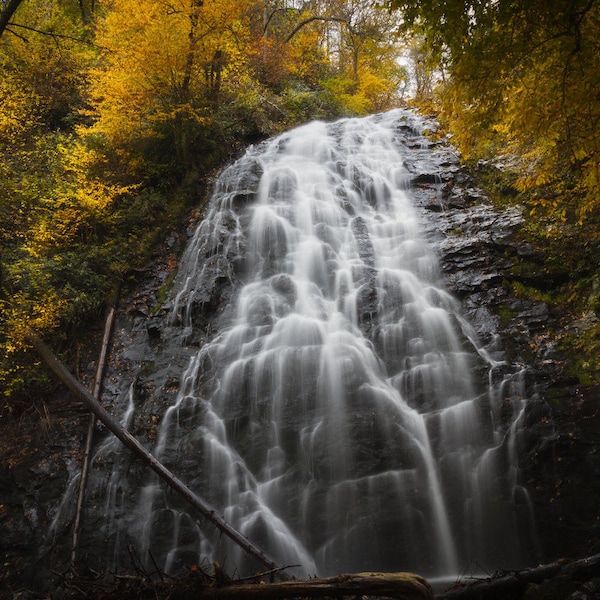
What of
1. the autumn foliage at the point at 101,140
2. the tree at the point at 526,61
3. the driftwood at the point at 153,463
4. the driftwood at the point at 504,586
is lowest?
the driftwood at the point at 504,586

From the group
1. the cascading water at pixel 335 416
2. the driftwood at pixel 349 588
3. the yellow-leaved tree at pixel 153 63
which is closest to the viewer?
the driftwood at pixel 349 588

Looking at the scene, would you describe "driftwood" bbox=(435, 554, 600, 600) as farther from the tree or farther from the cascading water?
the tree

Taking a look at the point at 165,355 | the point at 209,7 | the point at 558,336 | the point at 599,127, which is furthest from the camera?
the point at 209,7

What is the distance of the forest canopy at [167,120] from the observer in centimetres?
402

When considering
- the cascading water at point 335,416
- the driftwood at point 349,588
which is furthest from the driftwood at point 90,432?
the driftwood at point 349,588

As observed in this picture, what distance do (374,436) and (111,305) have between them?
6.35 m

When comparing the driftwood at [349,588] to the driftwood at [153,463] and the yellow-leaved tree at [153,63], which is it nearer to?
the driftwood at [153,463]

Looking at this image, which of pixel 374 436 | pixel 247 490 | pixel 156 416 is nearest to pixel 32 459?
pixel 156 416

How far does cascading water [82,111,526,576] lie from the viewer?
526 cm

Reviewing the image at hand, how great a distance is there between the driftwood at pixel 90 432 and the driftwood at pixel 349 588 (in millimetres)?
2573

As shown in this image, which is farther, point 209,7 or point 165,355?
point 209,7

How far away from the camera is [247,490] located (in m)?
5.92

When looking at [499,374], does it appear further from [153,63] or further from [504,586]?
[153,63]

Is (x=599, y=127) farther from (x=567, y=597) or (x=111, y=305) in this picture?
(x=111, y=305)
